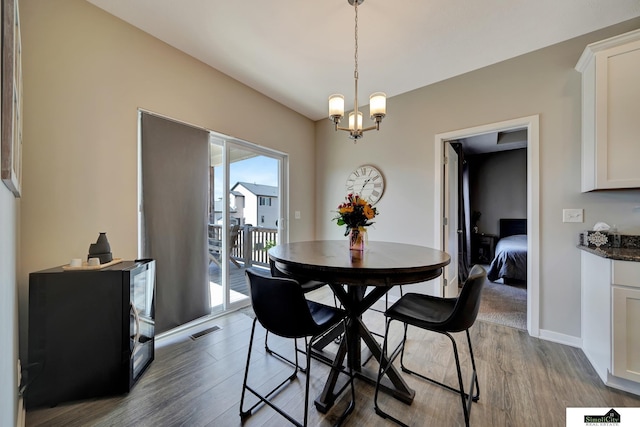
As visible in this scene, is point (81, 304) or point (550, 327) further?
point (550, 327)

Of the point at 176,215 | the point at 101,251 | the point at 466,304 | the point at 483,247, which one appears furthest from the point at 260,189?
the point at 483,247

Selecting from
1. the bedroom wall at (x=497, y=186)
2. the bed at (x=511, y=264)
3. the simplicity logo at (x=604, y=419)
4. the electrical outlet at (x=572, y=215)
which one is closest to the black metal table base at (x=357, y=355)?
the simplicity logo at (x=604, y=419)

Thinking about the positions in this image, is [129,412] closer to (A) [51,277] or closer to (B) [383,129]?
(A) [51,277]

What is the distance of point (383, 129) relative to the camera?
325cm

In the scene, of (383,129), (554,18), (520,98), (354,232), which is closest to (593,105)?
(520,98)

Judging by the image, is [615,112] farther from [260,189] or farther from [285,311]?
[260,189]

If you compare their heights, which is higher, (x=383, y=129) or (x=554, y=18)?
(x=554, y=18)

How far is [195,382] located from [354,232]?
5.00 ft

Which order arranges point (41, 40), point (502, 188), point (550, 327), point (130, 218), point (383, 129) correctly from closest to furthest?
point (41, 40) → point (130, 218) → point (550, 327) → point (383, 129) → point (502, 188)

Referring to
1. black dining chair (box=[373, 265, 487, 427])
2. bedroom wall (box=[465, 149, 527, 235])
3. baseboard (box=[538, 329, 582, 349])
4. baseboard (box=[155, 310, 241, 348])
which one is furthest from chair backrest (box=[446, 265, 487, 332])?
bedroom wall (box=[465, 149, 527, 235])

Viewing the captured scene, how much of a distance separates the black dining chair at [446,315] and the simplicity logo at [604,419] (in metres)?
0.53

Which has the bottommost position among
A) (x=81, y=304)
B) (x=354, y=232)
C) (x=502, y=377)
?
(x=502, y=377)

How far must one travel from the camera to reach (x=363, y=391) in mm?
1603

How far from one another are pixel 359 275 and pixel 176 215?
1892mm
